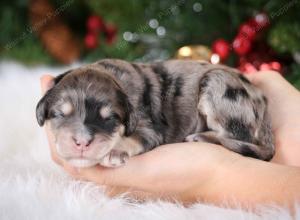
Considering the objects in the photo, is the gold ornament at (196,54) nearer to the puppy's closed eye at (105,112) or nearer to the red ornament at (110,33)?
the puppy's closed eye at (105,112)

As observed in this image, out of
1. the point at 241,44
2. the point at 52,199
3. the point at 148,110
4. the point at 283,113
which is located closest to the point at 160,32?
the point at 241,44

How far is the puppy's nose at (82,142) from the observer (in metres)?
2.53

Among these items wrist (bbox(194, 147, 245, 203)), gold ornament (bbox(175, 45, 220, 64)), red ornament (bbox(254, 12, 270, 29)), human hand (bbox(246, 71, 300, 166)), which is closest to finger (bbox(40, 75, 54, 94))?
wrist (bbox(194, 147, 245, 203))

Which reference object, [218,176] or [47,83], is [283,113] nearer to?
[218,176]

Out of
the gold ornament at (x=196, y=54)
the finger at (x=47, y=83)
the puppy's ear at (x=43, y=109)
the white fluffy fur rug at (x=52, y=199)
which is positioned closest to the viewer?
the white fluffy fur rug at (x=52, y=199)

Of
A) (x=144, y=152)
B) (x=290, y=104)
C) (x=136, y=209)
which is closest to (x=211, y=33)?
(x=290, y=104)

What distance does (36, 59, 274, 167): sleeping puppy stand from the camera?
105 inches

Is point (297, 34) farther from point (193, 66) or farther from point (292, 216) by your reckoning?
point (292, 216)

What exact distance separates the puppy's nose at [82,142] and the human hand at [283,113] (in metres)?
1.27

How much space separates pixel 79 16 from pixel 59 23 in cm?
31

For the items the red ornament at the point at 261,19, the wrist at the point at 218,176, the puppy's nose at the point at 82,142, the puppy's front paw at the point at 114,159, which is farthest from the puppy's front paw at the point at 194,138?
the red ornament at the point at 261,19

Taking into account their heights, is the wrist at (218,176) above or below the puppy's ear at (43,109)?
below

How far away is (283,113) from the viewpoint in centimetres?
348

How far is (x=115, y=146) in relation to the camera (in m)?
2.79
